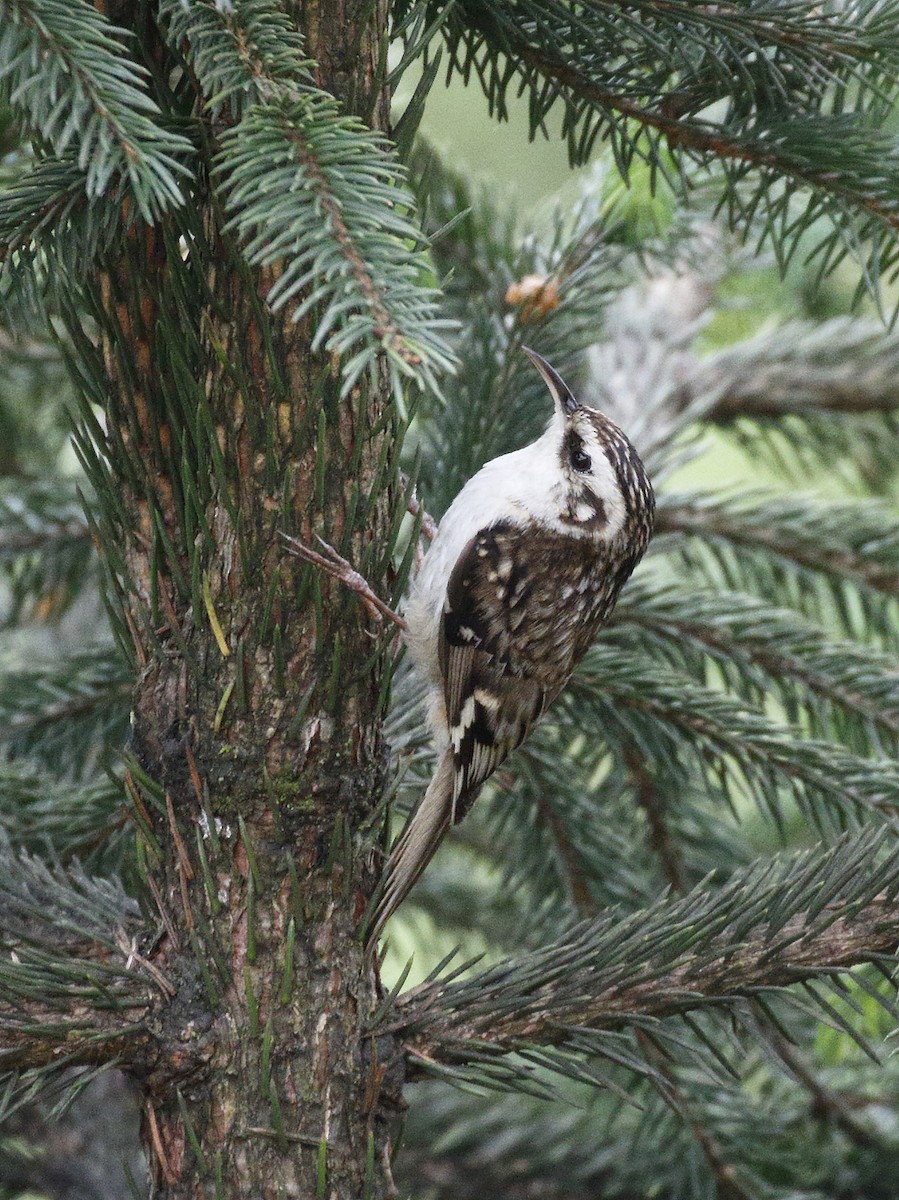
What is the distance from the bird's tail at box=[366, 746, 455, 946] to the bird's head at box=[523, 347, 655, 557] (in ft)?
2.00

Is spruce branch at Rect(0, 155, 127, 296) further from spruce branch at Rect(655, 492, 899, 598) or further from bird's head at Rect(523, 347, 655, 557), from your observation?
spruce branch at Rect(655, 492, 899, 598)

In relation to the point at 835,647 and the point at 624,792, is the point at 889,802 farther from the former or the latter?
the point at 624,792

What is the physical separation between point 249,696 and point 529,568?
3.18ft

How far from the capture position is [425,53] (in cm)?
137

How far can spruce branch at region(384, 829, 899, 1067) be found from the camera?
3.99 ft

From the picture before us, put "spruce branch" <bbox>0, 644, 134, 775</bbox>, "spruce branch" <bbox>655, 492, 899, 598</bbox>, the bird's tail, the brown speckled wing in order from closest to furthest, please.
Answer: the bird's tail, the brown speckled wing, "spruce branch" <bbox>0, 644, 134, 775</bbox>, "spruce branch" <bbox>655, 492, 899, 598</bbox>

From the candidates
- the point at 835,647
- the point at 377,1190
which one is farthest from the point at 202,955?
the point at 835,647

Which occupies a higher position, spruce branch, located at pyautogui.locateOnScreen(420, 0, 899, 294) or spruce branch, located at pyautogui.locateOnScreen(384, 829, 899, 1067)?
spruce branch, located at pyautogui.locateOnScreen(420, 0, 899, 294)

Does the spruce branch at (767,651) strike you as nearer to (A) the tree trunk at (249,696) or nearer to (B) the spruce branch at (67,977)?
(A) the tree trunk at (249,696)

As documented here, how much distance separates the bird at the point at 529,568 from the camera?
198 cm

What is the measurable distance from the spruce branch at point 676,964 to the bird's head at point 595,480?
0.96m

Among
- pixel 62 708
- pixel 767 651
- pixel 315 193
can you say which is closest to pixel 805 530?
pixel 767 651

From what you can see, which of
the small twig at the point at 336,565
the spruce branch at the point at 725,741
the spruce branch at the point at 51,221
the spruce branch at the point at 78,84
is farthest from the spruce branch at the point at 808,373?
the spruce branch at the point at 78,84

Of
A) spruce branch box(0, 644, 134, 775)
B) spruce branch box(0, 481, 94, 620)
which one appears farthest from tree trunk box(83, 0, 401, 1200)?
spruce branch box(0, 481, 94, 620)
